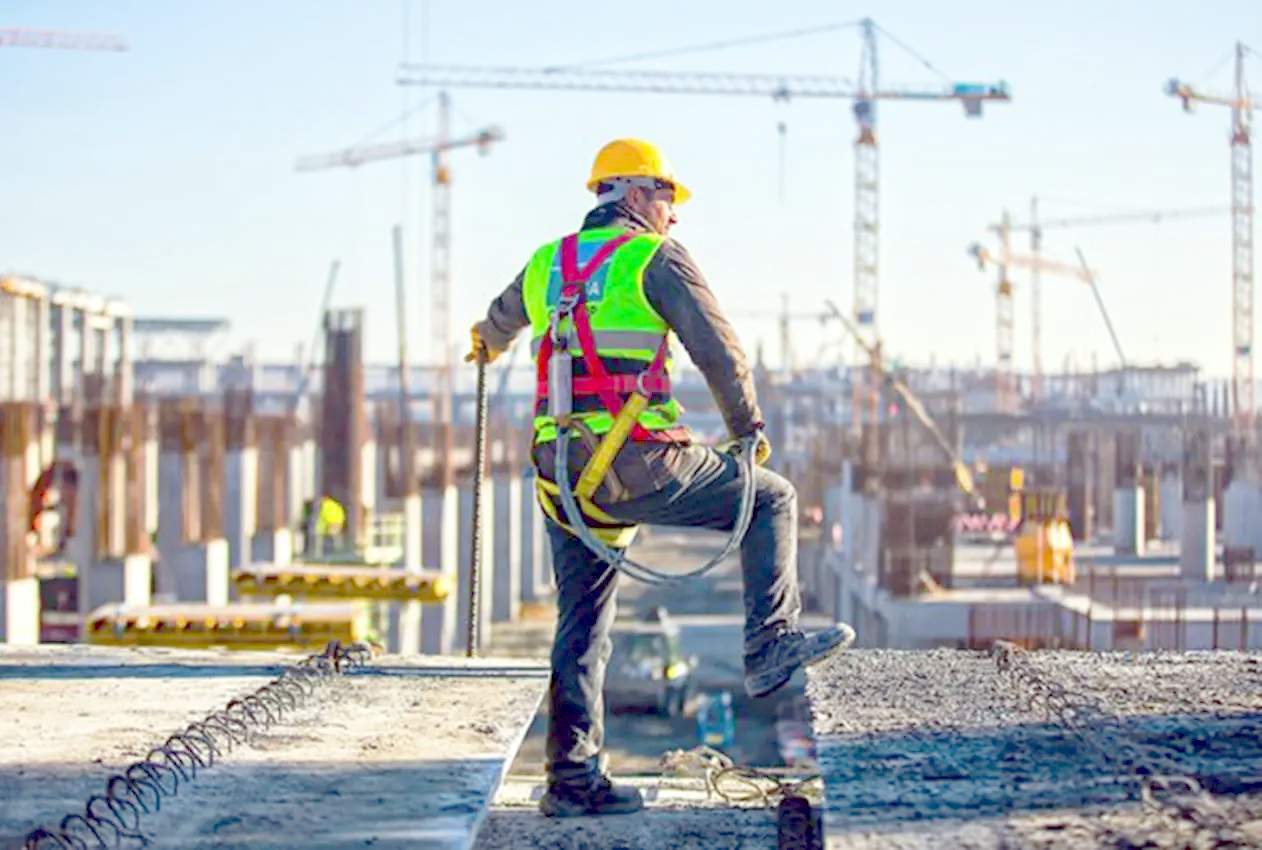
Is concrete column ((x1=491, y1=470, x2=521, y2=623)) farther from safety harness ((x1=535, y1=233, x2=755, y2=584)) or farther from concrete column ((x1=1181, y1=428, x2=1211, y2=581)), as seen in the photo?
safety harness ((x1=535, y1=233, x2=755, y2=584))

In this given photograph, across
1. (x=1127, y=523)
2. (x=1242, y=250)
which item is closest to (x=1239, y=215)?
(x=1242, y=250)

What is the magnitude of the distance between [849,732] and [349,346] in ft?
74.9

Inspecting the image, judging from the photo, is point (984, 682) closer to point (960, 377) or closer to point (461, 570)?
point (461, 570)

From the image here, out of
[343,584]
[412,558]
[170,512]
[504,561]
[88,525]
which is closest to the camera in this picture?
[343,584]

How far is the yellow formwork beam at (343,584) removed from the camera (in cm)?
1753

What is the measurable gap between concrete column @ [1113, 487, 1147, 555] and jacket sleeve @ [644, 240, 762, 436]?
1306 inches

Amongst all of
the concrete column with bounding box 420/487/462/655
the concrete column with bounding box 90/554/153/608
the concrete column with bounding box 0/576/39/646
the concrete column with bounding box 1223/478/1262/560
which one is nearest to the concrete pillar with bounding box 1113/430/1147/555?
the concrete column with bounding box 1223/478/1262/560

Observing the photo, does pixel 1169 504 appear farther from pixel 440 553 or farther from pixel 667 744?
pixel 667 744

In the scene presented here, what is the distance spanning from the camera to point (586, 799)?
4.98 m

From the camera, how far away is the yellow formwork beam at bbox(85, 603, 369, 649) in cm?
1216

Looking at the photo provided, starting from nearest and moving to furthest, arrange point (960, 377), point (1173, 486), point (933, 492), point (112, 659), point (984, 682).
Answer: point (984, 682) < point (112, 659) < point (933, 492) < point (1173, 486) < point (960, 377)

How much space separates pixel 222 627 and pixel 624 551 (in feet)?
26.7

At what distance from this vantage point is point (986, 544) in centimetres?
4091

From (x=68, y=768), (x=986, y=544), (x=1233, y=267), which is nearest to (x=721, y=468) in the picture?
(x=68, y=768)
